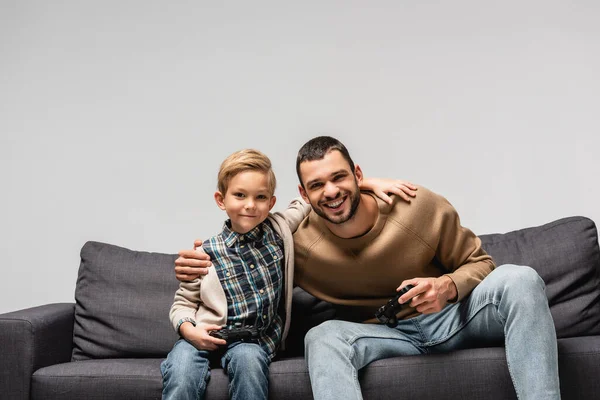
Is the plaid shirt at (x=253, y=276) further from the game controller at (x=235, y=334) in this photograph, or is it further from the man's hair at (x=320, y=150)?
the man's hair at (x=320, y=150)

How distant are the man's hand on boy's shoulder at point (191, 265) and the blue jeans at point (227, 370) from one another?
0.21 metres

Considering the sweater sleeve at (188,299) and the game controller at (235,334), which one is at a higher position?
the sweater sleeve at (188,299)

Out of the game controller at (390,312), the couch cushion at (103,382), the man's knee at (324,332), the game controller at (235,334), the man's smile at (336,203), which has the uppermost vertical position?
the man's smile at (336,203)

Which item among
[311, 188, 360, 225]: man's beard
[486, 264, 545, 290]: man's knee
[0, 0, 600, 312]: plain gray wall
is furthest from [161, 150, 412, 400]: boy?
[0, 0, 600, 312]: plain gray wall

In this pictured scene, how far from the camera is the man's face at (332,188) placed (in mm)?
2037

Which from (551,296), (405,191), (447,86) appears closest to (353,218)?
(405,191)

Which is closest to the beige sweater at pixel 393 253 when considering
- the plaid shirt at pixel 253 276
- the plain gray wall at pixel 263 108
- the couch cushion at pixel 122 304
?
the plaid shirt at pixel 253 276

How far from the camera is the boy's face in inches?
82.0

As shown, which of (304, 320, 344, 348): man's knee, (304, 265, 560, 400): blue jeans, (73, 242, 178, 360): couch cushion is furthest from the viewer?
(73, 242, 178, 360): couch cushion

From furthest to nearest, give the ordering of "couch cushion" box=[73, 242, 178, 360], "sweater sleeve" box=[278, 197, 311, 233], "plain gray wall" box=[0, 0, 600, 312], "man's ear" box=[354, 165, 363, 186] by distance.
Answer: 1. "plain gray wall" box=[0, 0, 600, 312]
2. "couch cushion" box=[73, 242, 178, 360]
3. "sweater sleeve" box=[278, 197, 311, 233]
4. "man's ear" box=[354, 165, 363, 186]

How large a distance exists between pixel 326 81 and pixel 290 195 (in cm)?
52

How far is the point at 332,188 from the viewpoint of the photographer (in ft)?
6.64

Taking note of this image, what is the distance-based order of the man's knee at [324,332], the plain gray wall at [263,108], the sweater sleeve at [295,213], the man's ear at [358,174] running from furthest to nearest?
1. the plain gray wall at [263,108]
2. the sweater sleeve at [295,213]
3. the man's ear at [358,174]
4. the man's knee at [324,332]

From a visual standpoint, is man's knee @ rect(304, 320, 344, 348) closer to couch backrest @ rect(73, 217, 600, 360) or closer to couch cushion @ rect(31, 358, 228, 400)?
couch cushion @ rect(31, 358, 228, 400)
